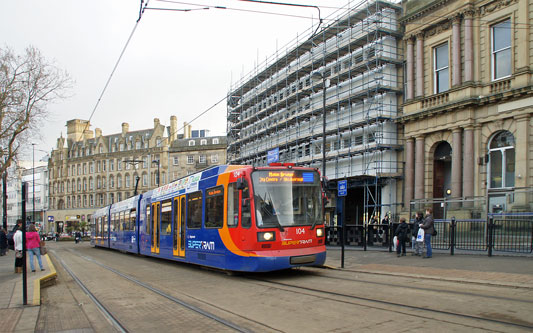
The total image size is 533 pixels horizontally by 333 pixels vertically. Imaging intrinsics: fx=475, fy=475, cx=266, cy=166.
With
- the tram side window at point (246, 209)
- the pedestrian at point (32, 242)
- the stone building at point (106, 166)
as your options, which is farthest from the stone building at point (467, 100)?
the stone building at point (106, 166)

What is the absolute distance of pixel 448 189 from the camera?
2541 centimetres

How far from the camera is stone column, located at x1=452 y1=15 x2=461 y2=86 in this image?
2408cm

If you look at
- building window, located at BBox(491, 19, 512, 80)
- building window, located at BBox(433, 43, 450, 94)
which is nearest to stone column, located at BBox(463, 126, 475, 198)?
building window, located at BBox(491, 19, 512, 80)

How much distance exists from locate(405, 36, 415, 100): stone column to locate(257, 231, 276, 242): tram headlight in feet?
60.0

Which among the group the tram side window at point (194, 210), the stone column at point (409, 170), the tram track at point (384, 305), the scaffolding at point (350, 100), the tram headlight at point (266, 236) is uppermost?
the scaffolding at point (350, 100)

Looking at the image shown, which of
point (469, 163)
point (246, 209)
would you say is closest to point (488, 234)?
point (246, 209)

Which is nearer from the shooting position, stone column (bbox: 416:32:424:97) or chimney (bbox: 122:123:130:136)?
stone column (bbox: 416:32:424:97)

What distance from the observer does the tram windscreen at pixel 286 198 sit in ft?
38.8

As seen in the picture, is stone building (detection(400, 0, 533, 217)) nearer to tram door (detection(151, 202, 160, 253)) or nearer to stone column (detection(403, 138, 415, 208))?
stone column (detection(403, 138, 415, 208))

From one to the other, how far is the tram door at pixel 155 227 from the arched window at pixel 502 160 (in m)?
15.7

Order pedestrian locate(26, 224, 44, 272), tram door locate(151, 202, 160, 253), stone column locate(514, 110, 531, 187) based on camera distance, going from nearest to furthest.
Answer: pedestrian locate(26, 224, 44, 272) < tram door locate(151, 202, 160, 253) < stone column locate(514, 110, 531, 187)

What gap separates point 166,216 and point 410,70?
17.0 meters

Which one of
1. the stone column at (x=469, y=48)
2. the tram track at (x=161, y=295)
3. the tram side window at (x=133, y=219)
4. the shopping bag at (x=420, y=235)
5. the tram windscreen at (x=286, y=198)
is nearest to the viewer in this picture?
the tram track at (x=161, y=295)

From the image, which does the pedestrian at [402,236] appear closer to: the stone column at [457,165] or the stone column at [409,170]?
the stone column at [457,165]
